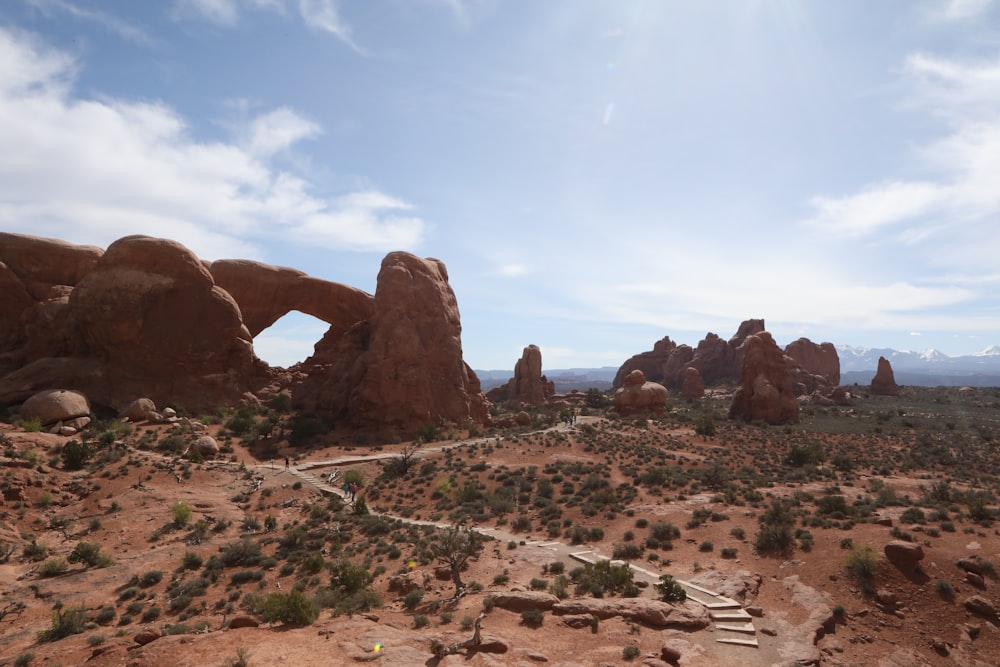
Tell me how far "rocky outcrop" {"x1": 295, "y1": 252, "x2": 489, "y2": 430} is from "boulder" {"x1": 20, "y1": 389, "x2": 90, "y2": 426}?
14297mm

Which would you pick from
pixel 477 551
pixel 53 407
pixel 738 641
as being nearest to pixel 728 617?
pixel 738 641

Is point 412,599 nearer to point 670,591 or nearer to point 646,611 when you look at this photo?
point 646,611

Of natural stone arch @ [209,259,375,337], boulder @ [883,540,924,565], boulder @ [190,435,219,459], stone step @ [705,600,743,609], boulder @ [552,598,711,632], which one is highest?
natural stone arch @ [209,259,375,337]

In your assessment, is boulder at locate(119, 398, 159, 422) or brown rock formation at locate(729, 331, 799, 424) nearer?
boulder at locate(119, 398, 159, 422)

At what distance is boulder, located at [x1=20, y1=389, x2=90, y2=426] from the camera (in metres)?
28.5

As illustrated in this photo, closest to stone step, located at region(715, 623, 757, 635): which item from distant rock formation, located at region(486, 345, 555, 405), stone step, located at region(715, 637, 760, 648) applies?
stone step, located at region(715, 637, 760, 648)

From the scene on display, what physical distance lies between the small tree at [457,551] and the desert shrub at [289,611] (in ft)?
14.2

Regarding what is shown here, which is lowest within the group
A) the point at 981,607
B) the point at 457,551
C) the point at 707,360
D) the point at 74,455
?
the point at 981,607

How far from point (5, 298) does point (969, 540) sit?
54514 millimetres

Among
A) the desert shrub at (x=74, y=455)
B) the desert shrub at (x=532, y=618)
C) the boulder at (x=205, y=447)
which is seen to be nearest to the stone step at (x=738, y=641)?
the desert shrub at (x=532, y=618)

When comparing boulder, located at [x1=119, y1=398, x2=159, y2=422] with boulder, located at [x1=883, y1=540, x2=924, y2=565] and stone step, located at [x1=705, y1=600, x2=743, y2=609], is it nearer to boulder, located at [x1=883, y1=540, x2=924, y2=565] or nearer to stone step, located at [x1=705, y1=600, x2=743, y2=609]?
stone step, located at [x1=705, y1=600, x2=743, y2=609]

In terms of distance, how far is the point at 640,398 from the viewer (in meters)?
51.8

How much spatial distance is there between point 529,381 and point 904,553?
58.9m

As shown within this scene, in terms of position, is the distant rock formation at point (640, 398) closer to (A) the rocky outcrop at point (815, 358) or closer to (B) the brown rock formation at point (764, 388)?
(B) the brown rock formation at point (764, 388)
